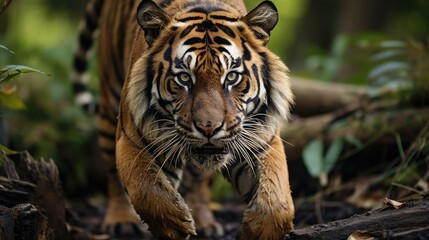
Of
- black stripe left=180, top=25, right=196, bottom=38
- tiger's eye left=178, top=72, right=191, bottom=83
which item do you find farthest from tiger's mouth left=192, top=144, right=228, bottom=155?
black stripe left=180, top=25, right=196, bottom=38

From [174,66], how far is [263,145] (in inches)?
27.8

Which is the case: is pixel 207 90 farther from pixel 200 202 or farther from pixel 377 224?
pixel 200 202

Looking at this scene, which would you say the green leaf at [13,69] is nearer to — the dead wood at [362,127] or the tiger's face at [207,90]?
the tiger's face at [207,90]

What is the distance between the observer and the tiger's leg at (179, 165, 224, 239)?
6.06m

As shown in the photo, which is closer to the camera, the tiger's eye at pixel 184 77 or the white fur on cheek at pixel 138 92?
the tiger's eye at pixel 184 77

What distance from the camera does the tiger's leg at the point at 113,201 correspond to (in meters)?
6.16

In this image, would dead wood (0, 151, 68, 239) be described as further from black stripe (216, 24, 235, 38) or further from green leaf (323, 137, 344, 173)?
green leaf (323, 137, 344, 173)

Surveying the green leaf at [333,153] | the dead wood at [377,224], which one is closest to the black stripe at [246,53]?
the dead wood at [377,224]

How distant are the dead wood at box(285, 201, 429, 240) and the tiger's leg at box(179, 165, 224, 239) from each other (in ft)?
7.10

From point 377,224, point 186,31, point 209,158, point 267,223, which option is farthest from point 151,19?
point 377,224

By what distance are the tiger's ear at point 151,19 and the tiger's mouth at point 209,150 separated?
79cm

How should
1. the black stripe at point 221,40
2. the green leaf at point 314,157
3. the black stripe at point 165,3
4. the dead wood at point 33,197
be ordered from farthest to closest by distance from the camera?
the green leaf at point 314,157
the black stripe at point 165,3
the black stripe at point 221,40
the dead wood at point 33,197

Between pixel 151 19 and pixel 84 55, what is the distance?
311cm

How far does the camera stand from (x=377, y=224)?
3834mm
